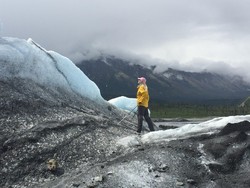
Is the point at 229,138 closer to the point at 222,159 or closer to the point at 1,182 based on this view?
the point at 222,159

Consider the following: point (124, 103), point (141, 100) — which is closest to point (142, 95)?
point (141, 100)

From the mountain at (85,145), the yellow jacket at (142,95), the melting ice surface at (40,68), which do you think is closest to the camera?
the mountain at (85,145)

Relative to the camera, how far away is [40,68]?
22.5m

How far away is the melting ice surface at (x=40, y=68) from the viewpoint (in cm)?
2147

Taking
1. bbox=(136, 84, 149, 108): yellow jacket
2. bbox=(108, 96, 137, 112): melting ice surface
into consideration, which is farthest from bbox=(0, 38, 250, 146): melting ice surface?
A: bbox=(108, 96, 137, 112): melting ice surface

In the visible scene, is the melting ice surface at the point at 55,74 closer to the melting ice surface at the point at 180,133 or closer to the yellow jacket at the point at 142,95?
the melting ice surface at the point at 180,133

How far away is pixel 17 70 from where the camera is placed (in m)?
21.5

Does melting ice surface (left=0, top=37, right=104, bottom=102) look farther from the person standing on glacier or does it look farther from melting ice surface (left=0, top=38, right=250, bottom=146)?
the person standing on glacier

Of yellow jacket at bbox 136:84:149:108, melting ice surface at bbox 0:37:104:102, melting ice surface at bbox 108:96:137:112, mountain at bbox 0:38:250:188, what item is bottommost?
mountain at bbox 0:38:250:188

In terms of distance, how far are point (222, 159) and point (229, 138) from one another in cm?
129

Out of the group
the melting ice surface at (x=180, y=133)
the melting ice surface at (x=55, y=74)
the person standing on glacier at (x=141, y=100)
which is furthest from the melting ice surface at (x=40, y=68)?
the melting ice surface at (x=180, y=133)

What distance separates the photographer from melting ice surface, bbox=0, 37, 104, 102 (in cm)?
2147

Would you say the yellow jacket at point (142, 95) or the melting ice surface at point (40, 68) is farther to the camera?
the yellow jacket at point (142, 95)

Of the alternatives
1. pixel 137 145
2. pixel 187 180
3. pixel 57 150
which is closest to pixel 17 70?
pixel 57 150
